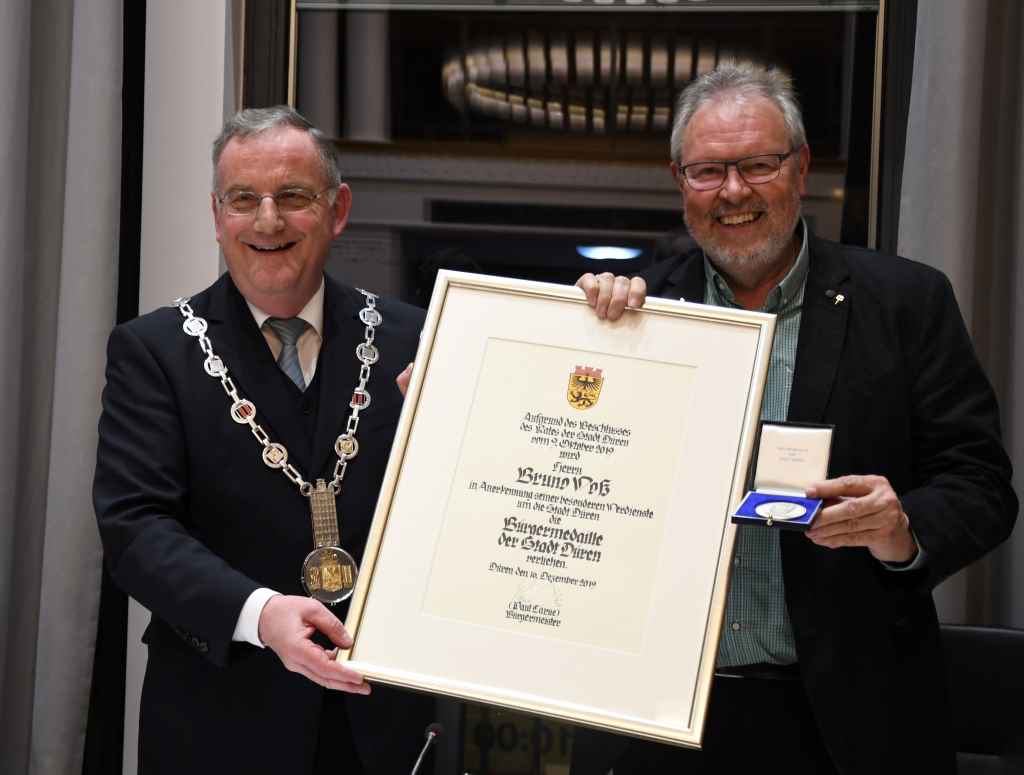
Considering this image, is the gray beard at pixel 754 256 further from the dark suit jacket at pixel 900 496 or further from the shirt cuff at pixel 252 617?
the shirt cuff at pixel 252 617

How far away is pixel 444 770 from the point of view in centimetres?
290

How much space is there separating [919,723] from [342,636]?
0.93 metres

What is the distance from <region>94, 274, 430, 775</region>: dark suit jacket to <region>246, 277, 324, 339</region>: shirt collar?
3 cm

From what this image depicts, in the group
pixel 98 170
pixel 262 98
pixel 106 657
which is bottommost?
pixel 106 657

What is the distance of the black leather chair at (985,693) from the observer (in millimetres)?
2254

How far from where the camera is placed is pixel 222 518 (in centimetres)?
183

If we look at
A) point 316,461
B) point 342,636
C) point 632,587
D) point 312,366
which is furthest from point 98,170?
point 632,587

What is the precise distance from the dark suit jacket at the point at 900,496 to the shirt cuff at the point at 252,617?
81 centimetres

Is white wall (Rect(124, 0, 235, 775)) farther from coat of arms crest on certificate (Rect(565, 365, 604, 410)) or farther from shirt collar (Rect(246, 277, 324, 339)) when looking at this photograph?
coat of arms crest on certificate (Rect(565, 365, 604, 410))

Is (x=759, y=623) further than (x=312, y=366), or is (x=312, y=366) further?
(x=312, y=366)

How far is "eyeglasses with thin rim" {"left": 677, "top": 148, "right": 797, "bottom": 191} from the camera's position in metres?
1.91

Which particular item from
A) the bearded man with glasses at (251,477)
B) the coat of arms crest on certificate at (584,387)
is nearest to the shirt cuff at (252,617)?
the bearded man with glasses at (251,477)

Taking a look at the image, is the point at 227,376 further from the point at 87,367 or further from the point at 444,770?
the point at 444,770

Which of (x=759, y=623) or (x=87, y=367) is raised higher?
(x=87, y=367)
